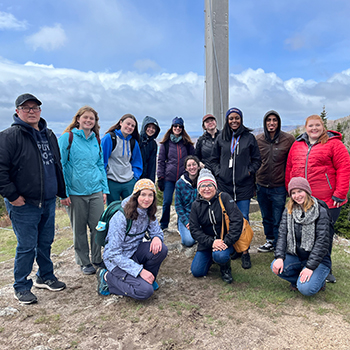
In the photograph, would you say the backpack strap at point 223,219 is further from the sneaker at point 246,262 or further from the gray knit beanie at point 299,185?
the gray knit beanie at point 299,185

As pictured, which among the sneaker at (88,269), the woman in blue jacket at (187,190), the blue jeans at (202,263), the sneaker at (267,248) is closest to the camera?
the blue jeans at (202,263)

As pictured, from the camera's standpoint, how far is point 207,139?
5.38 metres

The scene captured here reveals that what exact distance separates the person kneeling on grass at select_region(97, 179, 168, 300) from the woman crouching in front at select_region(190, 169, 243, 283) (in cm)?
63

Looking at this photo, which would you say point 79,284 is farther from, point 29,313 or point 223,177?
point 223,177

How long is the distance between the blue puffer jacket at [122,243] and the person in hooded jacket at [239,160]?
1.58m

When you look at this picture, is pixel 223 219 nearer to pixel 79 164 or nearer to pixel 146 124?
pixel 79 164

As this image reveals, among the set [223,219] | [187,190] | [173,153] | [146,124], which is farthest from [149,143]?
[223,219]

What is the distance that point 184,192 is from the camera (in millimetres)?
5035

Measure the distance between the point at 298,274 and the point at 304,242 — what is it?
46 cm

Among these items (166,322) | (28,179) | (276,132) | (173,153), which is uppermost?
(276,132)

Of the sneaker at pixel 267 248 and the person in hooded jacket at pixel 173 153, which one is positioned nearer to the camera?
the sneaker at pixel 267 248

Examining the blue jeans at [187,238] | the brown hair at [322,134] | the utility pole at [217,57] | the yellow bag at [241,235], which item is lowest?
the blue jeans at [187,238]

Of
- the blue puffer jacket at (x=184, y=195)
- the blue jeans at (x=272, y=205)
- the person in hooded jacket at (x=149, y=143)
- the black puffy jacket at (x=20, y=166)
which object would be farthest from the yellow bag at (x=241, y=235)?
the black puffy jacket at (x=20, y=166)

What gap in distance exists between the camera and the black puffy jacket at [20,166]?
10.5 ft
